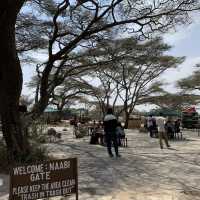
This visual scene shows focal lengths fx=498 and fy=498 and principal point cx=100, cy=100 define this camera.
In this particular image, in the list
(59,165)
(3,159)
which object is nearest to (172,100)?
(3,159)

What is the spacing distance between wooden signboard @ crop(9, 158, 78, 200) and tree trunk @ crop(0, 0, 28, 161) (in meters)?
5.17

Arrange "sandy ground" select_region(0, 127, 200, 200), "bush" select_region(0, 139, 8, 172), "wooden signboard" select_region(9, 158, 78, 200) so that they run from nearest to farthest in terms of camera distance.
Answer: "wooden signboard" select_region(9, 158, 78, 200), "sandy ground" select_region(0, 127, 200, 200), "bush" select_region(0, 139, 8, 172)

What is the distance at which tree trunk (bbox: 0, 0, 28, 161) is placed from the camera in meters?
12.1

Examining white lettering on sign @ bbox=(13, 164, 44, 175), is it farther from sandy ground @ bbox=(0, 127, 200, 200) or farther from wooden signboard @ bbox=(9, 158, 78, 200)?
sandy ground @ bbox=(0, 127, 200, 200)

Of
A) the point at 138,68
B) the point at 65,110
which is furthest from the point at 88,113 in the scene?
the point at 138,68

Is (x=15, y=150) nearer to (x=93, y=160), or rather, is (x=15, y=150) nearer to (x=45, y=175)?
(x=93, y=160)

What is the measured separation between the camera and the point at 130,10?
790 inches

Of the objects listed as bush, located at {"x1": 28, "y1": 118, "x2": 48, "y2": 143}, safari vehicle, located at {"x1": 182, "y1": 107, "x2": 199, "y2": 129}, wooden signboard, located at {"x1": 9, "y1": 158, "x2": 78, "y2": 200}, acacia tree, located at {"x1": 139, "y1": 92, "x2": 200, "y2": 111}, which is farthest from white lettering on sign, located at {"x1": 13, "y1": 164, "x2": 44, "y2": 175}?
acacia tree, located at {"x1": 139, "y1": 92, "x2": 200, "y2": 111}

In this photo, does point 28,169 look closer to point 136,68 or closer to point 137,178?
point 137,178

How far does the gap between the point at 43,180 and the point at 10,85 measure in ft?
18.6

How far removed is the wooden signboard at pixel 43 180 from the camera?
22.6ft

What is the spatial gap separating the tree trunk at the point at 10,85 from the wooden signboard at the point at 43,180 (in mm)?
5174

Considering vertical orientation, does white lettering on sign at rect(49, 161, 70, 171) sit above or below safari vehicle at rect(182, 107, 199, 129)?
below

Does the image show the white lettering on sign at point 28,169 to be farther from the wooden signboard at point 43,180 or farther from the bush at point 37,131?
the bush at point 37,131
